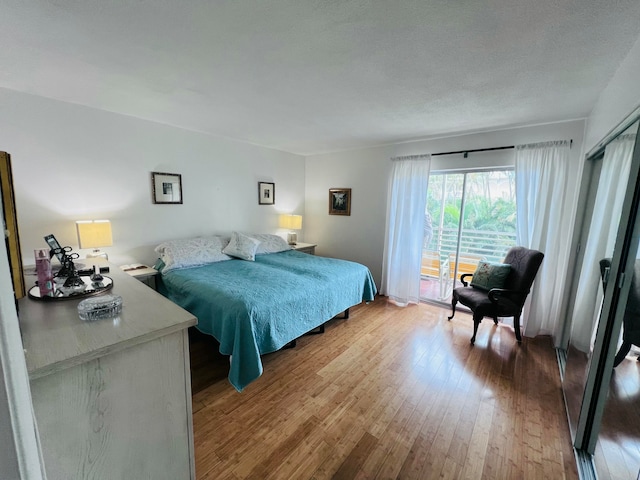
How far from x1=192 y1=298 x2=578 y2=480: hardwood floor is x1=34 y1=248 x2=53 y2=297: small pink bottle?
1210 millimetres

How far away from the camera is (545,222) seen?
9.55 feet

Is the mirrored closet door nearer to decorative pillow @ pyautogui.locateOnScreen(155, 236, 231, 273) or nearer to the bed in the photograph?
the bed

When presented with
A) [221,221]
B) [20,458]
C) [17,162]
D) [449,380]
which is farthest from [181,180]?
[449,380]

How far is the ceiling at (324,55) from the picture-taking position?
50.4 inches

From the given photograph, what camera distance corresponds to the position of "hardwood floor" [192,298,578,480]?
5.08 ft

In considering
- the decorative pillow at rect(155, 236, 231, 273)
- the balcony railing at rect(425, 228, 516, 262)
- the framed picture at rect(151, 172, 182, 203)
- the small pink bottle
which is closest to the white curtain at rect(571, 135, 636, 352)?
the balcony railing at rect(425, 228, 516, 262)

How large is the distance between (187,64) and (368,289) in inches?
116

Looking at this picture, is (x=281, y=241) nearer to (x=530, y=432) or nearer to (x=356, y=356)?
(x=356, y=356)

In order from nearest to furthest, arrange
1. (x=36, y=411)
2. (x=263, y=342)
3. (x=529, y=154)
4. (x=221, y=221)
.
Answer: (x=36, y=411), (x=263, y=342), (x=529, y=154), (x=221, y=221)

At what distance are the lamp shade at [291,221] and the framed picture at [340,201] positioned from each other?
2.04 feet

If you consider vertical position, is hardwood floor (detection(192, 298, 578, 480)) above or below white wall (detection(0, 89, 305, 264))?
below

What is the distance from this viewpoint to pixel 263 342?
2170mm

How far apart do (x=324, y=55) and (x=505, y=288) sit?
9.71ft

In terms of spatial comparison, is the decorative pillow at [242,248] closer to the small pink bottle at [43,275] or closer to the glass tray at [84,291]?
the glass tray at [84,291]
